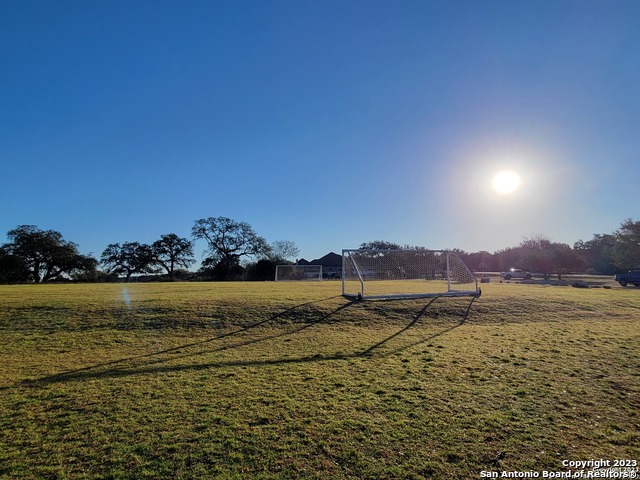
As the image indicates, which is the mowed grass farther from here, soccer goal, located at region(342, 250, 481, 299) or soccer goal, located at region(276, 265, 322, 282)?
soccer goal, located at region(276, 265, 322, 282)

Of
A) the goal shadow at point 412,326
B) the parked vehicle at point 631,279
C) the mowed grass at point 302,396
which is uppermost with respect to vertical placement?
the parked vehicle at point 631,279

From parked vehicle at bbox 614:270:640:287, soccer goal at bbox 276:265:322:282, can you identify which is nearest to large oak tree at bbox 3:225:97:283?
soccer goal at bbox 276:265:322:282

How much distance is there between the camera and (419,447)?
3482 millimetres

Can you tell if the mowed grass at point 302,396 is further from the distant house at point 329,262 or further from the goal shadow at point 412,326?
the distant house at point 329,262

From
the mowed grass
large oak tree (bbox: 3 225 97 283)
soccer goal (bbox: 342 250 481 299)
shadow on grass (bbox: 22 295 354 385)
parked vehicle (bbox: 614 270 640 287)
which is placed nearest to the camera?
the mowed grass

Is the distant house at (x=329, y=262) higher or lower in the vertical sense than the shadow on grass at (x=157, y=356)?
higher

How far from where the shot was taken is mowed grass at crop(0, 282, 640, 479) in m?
3.28

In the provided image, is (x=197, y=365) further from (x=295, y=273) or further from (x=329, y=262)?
(x=329, y=262)

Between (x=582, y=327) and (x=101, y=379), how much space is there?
12.0 metres

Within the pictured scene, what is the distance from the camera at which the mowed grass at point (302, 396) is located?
3.28 meters

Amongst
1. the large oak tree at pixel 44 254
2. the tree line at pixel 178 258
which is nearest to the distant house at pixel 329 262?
the tree line at pixel 178 258

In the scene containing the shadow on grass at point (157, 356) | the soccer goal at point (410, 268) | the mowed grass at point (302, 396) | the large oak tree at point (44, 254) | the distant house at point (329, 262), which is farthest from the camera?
the distant house at point (329, 262)

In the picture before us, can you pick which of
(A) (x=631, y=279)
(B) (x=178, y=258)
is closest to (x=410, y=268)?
(A) (x=631, y=279)

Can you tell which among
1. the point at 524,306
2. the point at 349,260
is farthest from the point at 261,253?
the point at 524,306
